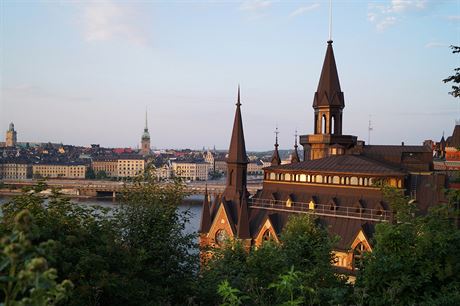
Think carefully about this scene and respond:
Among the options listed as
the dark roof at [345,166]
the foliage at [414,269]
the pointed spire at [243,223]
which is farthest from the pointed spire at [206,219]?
the foliage at [414,269]

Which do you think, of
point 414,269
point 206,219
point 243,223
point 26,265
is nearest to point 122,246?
point 414,269

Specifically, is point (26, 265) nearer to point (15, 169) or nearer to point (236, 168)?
point (236, 168)

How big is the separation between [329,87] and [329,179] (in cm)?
1705

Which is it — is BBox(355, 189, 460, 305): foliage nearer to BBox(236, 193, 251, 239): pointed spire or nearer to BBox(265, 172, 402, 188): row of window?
BBox(265, 172, 402, 188): row of window

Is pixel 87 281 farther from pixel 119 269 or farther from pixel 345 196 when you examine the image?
pixel 345 196

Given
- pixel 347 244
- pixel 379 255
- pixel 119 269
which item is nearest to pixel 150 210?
pixel 119 269

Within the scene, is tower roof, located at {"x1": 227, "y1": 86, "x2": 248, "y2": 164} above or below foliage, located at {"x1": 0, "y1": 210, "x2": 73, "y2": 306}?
above

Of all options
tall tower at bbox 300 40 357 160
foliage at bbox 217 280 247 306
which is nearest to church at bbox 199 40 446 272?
tall tower at bbox 300 40 357 160

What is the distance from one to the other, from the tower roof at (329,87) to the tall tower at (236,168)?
1371 centimetres

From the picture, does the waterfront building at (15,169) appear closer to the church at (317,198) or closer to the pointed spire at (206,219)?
the pointed spire at (206,219)

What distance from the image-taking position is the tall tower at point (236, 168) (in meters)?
40.1

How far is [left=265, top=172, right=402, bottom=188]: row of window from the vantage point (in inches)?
1409

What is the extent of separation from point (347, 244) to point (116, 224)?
68.2 ft

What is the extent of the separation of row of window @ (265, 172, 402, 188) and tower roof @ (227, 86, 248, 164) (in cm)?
285
